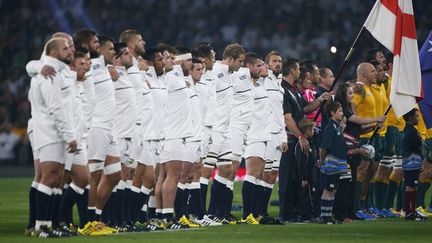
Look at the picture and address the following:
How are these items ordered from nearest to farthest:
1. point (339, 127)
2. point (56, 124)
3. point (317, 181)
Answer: point (56, 124), point (339, 127), point (317, 181)

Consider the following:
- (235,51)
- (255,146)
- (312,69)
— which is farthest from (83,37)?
(312,69)

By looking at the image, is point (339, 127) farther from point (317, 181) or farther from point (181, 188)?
point (181, 188)

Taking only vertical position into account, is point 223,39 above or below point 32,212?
above

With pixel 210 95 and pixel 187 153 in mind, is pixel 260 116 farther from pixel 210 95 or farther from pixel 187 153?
pixel 187 153

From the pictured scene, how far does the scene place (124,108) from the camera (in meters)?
15.9

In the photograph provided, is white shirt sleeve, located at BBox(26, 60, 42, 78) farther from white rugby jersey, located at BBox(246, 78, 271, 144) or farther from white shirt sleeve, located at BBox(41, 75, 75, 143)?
white rugby jersey, located at BBox(246, 78, 271, 144)

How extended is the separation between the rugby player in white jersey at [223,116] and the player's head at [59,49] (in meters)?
4.62

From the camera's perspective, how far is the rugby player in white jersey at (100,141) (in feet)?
50.2

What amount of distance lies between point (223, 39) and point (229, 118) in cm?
2221

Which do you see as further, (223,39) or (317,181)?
(223,39)

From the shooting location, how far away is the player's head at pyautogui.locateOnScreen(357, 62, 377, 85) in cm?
2025

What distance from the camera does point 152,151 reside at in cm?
1641

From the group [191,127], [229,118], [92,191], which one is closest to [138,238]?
[92,191]

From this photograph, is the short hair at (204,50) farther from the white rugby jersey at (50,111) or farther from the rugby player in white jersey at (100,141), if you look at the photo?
the white rugby jersey at (50,111)
